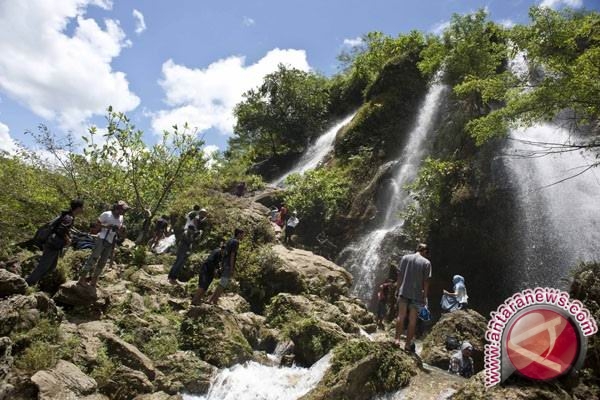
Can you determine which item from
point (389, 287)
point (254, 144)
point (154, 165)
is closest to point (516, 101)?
point (389, 287)

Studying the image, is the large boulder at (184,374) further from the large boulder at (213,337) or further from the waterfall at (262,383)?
the large boulder at (213,337)

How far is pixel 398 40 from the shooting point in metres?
35.4

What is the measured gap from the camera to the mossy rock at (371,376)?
7.02 m

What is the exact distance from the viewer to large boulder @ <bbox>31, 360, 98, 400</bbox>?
5.70m

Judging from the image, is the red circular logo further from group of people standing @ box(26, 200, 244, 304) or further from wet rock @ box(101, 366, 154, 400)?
group of people standing @ box(26, 200, 244, 304)

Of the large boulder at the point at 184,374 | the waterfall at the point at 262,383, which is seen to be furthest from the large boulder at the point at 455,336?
the large boulder at the point at 184,374

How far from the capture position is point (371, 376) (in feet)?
23.6

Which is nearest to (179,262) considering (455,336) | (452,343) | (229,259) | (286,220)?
(229,259)

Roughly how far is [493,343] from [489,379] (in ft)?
1.94

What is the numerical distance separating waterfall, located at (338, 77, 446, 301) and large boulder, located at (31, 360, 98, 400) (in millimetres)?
13644

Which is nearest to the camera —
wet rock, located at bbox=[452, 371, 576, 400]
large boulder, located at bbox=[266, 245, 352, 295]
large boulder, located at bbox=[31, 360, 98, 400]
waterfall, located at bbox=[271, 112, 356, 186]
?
wet rock, located at bbox=[452, 371, 576, 400]

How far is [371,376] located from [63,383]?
479 centimetres

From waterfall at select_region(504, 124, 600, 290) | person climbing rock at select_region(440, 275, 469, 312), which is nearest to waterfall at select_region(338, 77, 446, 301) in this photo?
person climbing rock at select_region(440, 275, 469, 312)

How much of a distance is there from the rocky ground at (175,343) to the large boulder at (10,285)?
17mm
